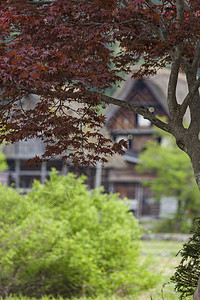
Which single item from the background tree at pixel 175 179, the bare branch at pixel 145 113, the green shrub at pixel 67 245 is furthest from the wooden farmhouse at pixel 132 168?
the bare branch at pixel 145 113

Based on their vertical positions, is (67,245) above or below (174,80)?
below

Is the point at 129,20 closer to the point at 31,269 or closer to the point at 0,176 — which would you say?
the point at 31,269

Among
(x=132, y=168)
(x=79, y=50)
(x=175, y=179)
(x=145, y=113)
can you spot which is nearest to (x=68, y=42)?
(x=79, y=50)

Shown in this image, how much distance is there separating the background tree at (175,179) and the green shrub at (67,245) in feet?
48.5

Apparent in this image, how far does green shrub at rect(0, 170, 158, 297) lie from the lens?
352 inches

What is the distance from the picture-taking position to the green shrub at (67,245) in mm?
8953

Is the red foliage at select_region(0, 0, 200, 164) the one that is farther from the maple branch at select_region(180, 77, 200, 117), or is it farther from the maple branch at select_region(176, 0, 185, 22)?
the maple branch at select_region(180, 77, 200, 117)

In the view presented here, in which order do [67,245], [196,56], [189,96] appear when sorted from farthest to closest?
[67,245], [196,56], [189,96]

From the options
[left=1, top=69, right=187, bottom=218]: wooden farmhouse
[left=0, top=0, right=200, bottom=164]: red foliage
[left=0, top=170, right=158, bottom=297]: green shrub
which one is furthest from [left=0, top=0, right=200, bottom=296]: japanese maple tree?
[left=1, top=69, right=187, bottom=218]: wooden farmhouse

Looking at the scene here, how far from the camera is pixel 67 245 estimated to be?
886 centimetres

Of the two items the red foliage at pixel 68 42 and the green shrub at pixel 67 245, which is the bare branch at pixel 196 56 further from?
Result: the green shrub at pixel 67 245

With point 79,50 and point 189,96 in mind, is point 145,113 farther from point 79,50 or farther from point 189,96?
point 79,50

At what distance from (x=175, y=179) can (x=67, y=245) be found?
1629 centimetres

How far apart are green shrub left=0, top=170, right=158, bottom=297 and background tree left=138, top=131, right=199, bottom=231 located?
14.8 metres
